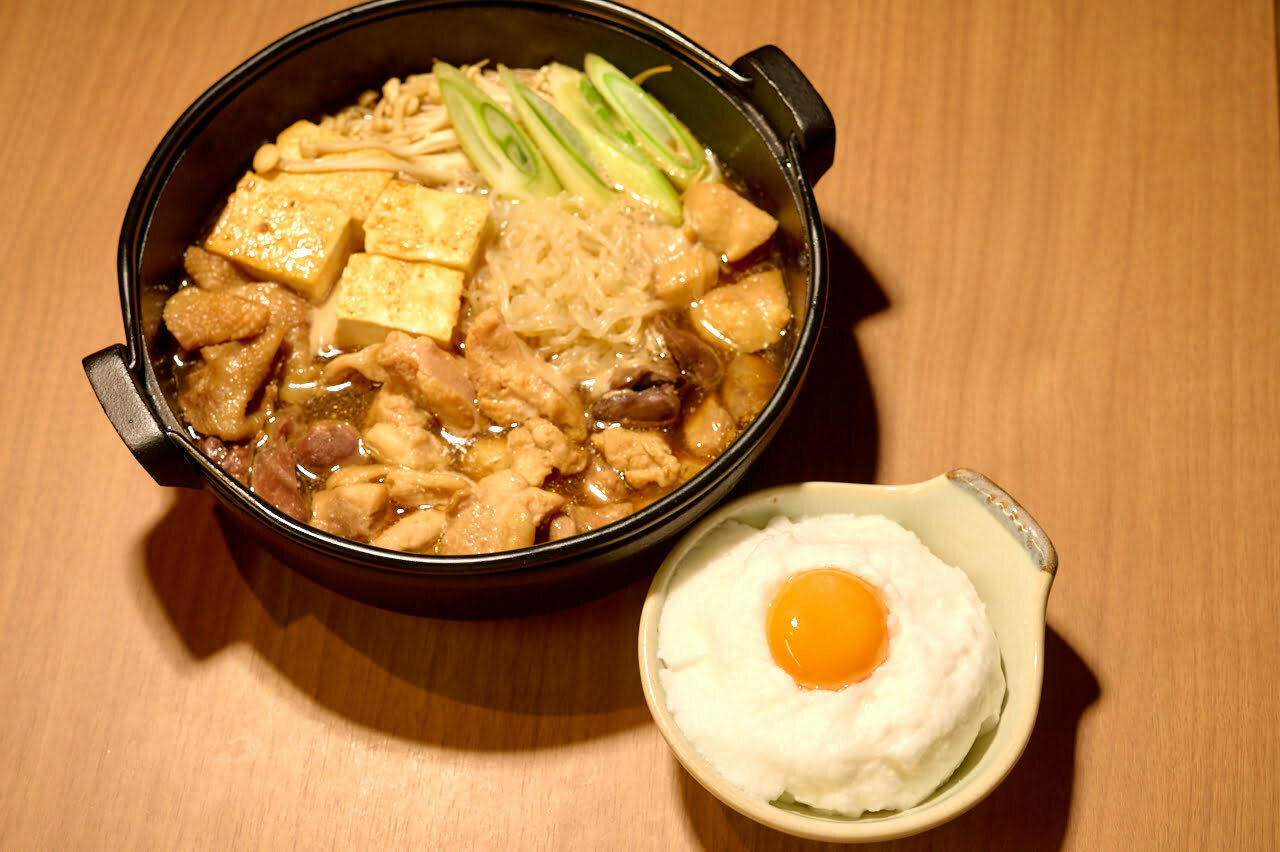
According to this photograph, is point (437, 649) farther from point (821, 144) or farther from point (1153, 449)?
point (1153, 449)

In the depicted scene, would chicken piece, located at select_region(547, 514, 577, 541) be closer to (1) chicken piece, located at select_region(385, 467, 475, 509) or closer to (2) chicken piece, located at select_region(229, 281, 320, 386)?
(1) chicken piece, located at select_region(385, 467, 475, 509)

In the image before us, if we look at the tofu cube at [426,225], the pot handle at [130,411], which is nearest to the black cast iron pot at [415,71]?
the pot handle at [130,411]

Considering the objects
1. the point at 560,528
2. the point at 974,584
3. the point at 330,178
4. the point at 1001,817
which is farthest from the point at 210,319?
the point at 1001,817

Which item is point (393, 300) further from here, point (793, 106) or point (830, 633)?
point (830, 633)

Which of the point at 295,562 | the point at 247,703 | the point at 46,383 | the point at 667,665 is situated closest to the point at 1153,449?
the point at 667,665

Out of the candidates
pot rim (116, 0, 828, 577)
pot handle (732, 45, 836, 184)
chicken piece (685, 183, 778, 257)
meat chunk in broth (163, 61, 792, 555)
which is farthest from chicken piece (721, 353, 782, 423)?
pot handle (732, 45, 836, 184)

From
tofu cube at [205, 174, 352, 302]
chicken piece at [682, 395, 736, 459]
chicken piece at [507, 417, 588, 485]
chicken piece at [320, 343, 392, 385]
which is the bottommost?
chicken piece at [682, 395, 736, 459]
